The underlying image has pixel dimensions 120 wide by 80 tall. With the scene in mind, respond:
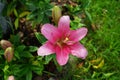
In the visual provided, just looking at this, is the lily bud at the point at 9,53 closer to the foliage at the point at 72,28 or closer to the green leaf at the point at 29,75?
the foliage at the point at 72,28

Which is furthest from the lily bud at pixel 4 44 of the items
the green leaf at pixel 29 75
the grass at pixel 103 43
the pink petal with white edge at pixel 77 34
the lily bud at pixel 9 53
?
the grass at pixel 103 43

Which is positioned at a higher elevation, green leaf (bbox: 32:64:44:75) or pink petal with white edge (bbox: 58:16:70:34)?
pink petal with white edge (bbox: 58:16:70:34)

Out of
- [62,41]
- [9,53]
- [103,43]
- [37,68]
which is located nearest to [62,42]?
[62,41]

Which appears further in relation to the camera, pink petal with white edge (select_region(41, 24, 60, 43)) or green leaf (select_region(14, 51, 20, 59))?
green leaf (select_region(14, 51, 20, 59))

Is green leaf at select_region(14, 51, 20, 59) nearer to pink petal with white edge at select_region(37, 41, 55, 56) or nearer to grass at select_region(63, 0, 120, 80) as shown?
pink petal with white edge at select_region(37, 41, 55, 56)

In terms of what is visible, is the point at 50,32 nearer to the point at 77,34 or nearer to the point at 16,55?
the point at 77,34

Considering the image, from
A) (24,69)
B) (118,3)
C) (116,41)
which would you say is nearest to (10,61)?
(24,69)

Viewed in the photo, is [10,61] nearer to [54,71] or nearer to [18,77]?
[18,77]

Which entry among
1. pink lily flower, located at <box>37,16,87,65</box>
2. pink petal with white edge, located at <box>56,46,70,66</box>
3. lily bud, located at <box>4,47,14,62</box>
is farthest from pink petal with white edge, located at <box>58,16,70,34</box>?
lily bud, located at <box>4,47,14,62</box>
